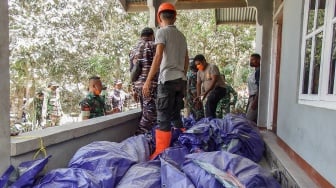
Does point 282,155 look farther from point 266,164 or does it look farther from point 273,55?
point 273,55

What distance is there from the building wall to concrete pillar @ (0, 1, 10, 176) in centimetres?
197

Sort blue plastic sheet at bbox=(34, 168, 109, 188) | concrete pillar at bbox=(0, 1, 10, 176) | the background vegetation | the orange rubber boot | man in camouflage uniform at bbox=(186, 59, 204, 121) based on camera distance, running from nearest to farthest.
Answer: blue plastic sheet at bbox=(34, 168, 109, 188) → concrete pillar at bbox=(0, 1, 10, 176) → the orange rubber boot → man in camouflage uniform at bbox=(186, 59, 204, 121) → the background vegetation

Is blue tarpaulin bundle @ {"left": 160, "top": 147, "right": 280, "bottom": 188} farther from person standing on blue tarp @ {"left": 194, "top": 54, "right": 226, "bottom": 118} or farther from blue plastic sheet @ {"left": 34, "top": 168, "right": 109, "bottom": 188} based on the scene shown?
person standing on blue tarp @ {"left": 194, "top": 54, "right": 226, "bottom": 118}

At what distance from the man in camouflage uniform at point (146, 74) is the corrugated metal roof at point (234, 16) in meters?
4.90

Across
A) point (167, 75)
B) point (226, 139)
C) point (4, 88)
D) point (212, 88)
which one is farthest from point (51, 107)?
point (4, 88)

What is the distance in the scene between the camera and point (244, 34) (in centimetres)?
1429

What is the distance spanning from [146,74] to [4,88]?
1856 mm

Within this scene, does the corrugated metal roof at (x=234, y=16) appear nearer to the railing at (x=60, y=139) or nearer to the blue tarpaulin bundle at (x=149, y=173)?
the railing at (x=60, y=139)

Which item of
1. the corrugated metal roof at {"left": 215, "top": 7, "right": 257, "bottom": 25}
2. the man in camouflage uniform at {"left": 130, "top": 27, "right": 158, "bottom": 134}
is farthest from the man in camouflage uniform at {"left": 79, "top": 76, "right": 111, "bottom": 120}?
the corrugated metal roof at {"left": 215, "top": 7, "right": 257, "bottom": 25}

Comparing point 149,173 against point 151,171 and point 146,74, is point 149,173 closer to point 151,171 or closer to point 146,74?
point 151,171

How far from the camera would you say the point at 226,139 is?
3.00 m

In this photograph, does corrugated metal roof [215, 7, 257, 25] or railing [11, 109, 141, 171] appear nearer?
railing [11, 109, 141, 171]

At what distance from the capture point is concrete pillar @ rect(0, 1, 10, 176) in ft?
5.86

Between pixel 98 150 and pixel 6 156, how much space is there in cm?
56
